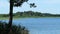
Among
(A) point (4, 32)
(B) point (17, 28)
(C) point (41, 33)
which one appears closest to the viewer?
(A) point (4, 32)

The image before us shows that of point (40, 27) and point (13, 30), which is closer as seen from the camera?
point (13, 30)

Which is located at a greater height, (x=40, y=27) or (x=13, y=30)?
(x=13, y=30)

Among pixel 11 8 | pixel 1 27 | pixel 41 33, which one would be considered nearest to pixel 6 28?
pixel 1 27

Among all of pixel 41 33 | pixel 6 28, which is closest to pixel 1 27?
pixel 6 28

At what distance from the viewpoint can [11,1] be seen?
19266 mm

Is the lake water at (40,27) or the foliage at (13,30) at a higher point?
the foliage at (13,30)

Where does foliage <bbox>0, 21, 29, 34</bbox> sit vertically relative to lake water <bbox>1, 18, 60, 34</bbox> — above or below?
above

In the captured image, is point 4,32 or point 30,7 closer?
point 4,32

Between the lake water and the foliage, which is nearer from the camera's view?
the foliage

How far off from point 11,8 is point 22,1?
2.77ft

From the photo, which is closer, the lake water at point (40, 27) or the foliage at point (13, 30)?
the foliage at point (13, 30)

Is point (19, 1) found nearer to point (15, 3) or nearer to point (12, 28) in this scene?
point (15, 3)

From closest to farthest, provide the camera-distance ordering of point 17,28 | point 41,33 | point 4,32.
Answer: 1. point 4,32
2. point 17,28
3. point 41,33

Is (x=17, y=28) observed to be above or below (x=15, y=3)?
below
